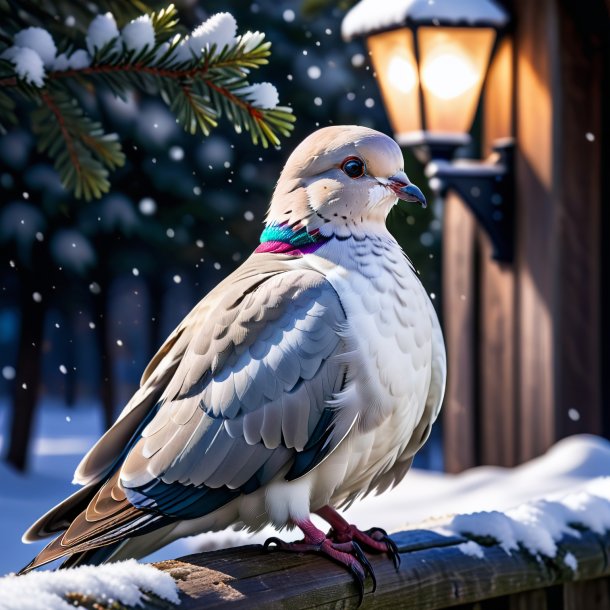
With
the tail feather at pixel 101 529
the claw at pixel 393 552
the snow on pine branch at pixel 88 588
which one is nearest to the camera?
the snow on pine branch at pixel 88 588

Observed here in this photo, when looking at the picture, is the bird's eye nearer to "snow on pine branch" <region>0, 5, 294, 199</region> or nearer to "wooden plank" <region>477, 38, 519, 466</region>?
"snow on pine branch" <region>0, 5, 294, 199</region>

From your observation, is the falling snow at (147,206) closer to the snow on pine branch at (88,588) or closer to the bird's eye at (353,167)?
the bird's eye at (353,167)

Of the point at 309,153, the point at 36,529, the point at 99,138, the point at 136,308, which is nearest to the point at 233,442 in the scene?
the point at 36,529

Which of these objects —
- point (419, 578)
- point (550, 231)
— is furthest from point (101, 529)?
point (550, 231)

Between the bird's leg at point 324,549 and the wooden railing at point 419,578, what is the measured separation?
0.04ft

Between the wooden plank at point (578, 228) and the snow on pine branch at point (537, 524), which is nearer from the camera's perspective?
the snow on pine branch at point (537, 524)

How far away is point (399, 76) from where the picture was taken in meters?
3.21

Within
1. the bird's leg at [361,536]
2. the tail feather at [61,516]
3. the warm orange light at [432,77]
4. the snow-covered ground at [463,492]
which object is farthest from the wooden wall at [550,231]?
the tail feather at [61,516]

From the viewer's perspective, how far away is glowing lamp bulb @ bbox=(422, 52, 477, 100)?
123 inches

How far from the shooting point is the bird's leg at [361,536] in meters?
1.55

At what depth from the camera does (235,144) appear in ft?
17.5

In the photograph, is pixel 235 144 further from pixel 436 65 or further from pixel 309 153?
pixel 309 153

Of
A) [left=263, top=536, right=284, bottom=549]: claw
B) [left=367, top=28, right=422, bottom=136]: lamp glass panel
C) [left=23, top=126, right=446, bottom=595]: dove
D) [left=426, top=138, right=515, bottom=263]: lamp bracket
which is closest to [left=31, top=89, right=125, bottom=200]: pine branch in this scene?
[left=23, top=126, right=446, bottom=595]: dove

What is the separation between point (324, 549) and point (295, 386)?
0.25 meters
